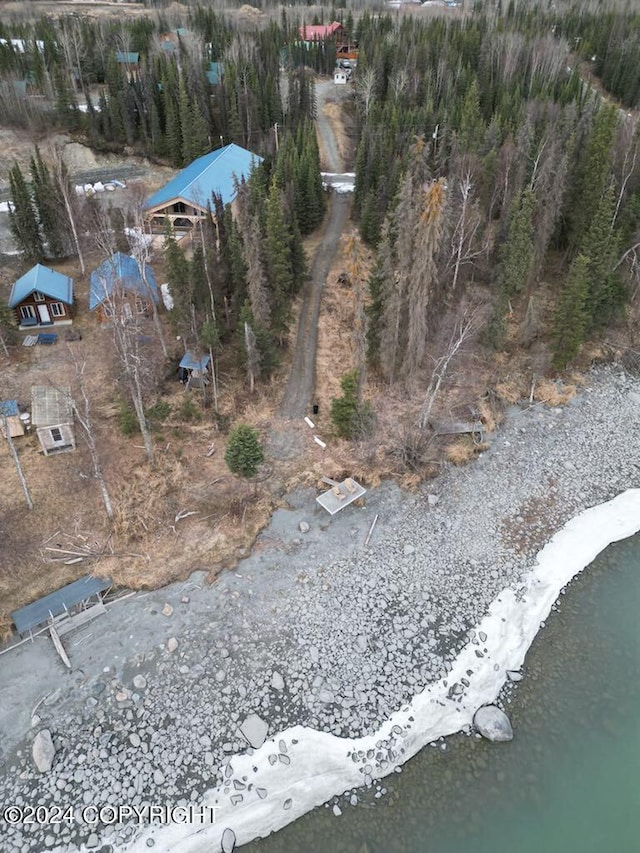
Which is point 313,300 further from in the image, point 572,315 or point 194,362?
point 572,315

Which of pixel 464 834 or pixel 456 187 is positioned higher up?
pixel 456 187

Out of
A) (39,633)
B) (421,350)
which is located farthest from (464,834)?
(421,350)

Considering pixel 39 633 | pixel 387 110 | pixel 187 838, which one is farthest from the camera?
pixel 387 110

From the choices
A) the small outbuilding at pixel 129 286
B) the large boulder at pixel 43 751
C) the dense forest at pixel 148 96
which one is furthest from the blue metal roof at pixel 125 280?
the dense forest at pixel 148 96

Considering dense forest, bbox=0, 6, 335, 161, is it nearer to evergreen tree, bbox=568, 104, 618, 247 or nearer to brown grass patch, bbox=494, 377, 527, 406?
evergreen tree, bbox=568, 104, 618, 247

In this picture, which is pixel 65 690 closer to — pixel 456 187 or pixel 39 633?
pixel 39 633

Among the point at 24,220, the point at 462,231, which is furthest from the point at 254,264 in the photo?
the point at 24,220

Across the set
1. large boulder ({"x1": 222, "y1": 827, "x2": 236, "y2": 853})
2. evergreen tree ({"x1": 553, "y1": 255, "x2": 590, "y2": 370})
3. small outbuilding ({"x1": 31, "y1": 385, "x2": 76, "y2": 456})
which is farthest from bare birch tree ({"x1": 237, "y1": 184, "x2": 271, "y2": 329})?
large boulder ({"x1": 222, "y1": 827, "x2": 236, "y2": 853})

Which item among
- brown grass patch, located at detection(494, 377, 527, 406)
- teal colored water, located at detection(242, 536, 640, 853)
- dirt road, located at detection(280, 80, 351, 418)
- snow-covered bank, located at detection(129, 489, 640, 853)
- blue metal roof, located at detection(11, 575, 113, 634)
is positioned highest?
dirt road, located at detection(280, 80, 351, 418)

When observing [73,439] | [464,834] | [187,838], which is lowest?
[464,834]
